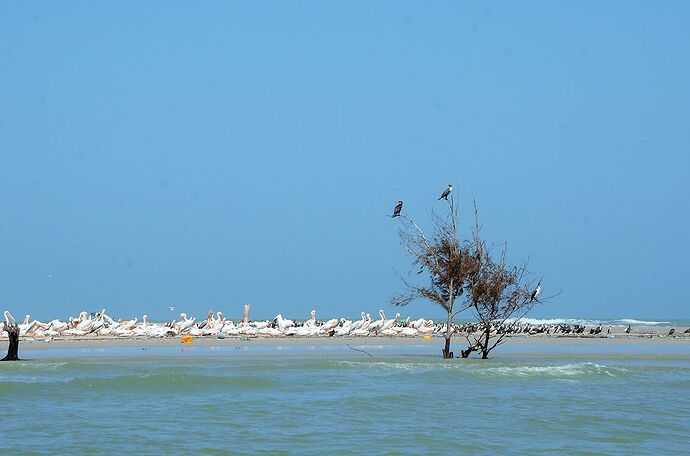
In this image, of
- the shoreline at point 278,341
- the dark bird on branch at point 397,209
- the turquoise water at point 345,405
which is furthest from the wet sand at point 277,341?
the dark bird on branch at point 397,209

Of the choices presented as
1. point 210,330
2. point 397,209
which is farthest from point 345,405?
point 210,330

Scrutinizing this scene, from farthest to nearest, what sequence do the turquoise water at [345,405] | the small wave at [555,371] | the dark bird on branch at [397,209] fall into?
the dark bird on branch at [397,209] → the small wave at [555,371] → the turquoise water at [345,405]

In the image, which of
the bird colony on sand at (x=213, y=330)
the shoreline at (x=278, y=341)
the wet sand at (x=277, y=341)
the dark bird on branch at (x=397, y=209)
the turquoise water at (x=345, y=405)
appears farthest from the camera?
the bird colony on sand at (x=213, y=330)

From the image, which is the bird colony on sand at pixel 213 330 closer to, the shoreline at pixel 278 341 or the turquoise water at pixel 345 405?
the shoreline at pixel 278 341

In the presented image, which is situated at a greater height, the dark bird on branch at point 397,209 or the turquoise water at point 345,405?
the dark bird on branch at point 397,209

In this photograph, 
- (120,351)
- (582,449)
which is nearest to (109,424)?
(582,449)

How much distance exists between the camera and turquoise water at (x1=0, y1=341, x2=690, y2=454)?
1417 centimetres

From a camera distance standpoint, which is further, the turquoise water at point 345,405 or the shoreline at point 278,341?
the shoreline at point 278,341

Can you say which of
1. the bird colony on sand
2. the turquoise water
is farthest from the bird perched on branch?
the bird colony on sand

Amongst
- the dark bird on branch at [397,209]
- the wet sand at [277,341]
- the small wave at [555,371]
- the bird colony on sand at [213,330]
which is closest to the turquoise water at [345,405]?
the small wave at [555,371]

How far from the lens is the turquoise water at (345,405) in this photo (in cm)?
1417

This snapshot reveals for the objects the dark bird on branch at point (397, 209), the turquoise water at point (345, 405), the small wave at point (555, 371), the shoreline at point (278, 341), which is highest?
the dark bird on branch at point (397, 209)

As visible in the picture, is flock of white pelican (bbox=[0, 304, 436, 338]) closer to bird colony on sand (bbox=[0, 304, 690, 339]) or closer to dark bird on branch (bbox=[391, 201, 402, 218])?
bird colony on sand (bbox=[0, 304, 690, 339])

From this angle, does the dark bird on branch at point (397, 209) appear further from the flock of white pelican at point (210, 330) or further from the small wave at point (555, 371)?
the flock of white pelican at point (210, 330)
